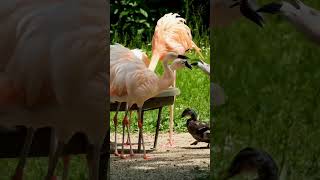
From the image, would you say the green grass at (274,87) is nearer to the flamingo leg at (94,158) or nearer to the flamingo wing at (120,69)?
the flamingo leg at (94,158)

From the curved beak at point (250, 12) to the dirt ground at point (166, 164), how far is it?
8.63 ft

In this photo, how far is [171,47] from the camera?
6785 millimetres

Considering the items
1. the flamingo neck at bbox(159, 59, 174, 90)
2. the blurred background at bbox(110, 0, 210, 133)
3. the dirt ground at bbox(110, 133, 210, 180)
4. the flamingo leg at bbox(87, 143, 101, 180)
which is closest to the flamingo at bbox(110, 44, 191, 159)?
the flamingo neck at bbox(159, 59, 174, 90)

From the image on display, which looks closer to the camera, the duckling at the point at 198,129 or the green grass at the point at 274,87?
the green grass at the point at 274,87

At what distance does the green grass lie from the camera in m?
3.35

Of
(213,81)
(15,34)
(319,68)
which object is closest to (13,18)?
(15,34)

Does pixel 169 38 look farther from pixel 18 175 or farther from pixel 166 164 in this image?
pixel 18 175

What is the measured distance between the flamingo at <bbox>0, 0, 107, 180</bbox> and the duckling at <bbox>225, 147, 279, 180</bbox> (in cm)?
68

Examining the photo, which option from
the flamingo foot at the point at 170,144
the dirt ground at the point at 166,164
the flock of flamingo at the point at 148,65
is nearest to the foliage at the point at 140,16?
the flamingo foot at the point at 170,144

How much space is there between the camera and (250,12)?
334cm

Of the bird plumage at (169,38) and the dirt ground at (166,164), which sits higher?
the bird plumage at (169,38)

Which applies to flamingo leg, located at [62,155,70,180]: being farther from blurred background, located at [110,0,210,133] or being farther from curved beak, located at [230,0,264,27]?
blurred background, located at [110,0,210,133]

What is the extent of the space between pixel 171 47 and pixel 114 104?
0.82 meters

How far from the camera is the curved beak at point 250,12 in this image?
3338 millimetres
